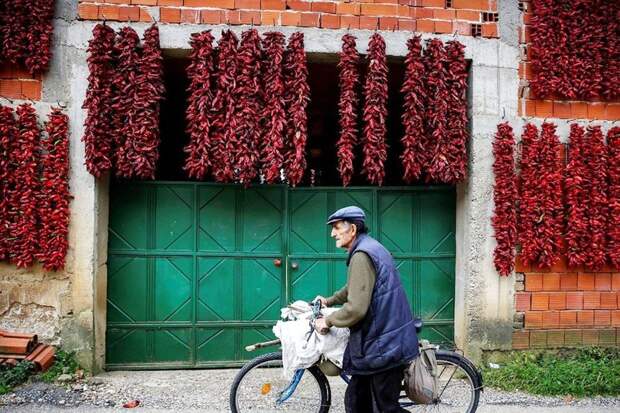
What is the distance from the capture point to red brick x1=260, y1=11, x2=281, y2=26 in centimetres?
538

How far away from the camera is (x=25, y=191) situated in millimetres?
4996

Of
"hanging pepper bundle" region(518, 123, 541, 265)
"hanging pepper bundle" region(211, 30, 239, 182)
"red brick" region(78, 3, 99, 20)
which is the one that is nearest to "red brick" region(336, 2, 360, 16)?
"hanging pepper bundle" region(211, 30, 239, 182)

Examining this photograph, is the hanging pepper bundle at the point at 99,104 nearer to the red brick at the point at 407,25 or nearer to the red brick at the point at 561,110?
the red brick at the point at 407,25

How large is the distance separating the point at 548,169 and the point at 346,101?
89.6 inches

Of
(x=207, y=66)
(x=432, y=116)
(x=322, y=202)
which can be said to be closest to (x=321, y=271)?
(x=322, y=202)

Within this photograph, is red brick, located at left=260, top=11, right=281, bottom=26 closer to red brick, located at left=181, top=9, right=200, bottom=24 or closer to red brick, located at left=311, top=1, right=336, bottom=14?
red brick, located at left=311, top=1, right=336, bottom=14

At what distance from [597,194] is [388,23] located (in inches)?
114

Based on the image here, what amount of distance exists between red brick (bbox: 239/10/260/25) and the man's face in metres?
2.84

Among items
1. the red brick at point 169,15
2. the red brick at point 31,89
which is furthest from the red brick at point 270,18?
the red brick at point 31,89

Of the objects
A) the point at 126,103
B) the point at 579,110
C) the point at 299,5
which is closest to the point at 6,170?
the point at 126,103

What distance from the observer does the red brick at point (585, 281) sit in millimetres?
5648

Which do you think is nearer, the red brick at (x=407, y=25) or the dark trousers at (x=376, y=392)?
the dark trousers at (x=376, y=392)

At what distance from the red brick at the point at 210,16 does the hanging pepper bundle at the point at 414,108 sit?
199 cm

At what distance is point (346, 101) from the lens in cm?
519
